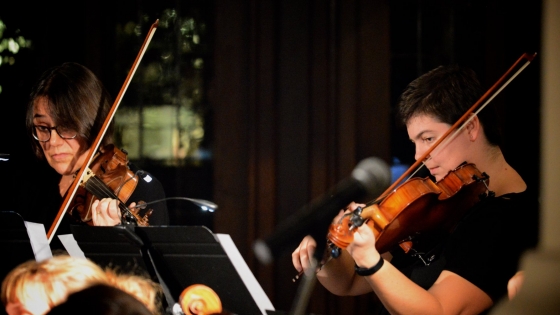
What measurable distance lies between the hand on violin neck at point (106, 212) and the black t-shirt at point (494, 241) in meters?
1.03

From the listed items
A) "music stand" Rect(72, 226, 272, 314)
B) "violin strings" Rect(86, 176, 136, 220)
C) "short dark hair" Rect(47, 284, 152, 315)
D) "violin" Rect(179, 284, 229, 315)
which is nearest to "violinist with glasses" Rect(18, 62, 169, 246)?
"violin strings" Rect(86, 176, 136, 220)

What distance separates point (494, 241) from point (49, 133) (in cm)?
156

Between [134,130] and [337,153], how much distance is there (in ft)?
3.67

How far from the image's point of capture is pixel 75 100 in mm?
2389

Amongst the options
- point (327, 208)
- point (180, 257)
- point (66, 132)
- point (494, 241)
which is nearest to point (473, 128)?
point (494, 241)

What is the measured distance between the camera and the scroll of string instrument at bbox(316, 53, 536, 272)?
1767mm

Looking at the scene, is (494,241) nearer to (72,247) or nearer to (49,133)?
(72,247)

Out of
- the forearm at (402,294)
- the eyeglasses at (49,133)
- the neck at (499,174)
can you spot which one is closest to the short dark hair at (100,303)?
the forearm at (402,294)

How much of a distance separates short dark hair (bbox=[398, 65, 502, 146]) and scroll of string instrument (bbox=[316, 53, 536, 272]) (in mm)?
30

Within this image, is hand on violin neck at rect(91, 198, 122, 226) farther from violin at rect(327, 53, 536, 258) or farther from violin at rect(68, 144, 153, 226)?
violin at rect(327, 53, 536, 258)

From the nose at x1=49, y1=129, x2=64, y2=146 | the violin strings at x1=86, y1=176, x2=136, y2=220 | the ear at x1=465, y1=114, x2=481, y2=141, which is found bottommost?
the violin strings at x1=86, y1=176, x2=136, y2=220

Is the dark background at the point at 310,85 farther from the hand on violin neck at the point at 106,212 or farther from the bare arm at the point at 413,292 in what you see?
the bare arm at the point at 413,292

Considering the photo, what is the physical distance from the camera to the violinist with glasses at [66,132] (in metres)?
2.37

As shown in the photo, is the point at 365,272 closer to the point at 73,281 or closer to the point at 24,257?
the point at 73,281
